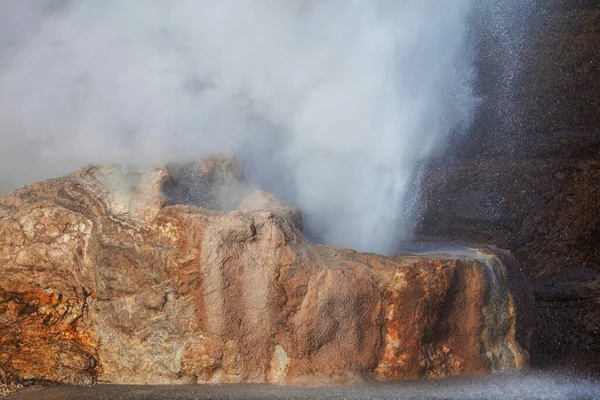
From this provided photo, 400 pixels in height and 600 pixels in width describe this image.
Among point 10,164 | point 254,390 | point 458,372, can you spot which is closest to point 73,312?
point 254,390

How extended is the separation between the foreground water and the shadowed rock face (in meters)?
0.12

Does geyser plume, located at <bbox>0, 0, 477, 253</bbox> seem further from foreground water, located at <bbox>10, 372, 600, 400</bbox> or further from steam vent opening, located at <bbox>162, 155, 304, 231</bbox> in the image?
foreground water, located at <bbox>10, 372, 600, 400</bbox>

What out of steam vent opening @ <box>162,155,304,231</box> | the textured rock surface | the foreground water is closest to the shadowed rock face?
the foreground water

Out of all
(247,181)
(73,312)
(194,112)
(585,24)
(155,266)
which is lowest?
(73,312)

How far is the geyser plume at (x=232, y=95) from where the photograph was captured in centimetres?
542

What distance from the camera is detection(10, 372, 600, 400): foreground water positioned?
4.03 m

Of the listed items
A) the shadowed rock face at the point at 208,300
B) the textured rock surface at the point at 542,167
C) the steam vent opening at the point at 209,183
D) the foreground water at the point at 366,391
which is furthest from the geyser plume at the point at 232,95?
the textured rock surface at the point at 542,167

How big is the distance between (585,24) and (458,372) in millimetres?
6177

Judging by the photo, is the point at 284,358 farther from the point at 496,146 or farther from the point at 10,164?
the point at 496,146

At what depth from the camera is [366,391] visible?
160 inches

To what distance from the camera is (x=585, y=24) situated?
8945 mm

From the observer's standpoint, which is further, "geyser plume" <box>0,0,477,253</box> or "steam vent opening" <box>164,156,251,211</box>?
"geyser plume" <box>0,0,477,253</box>

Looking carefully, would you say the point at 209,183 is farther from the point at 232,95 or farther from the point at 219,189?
the point at 232,95

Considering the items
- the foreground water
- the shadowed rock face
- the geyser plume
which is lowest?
the foreground water
